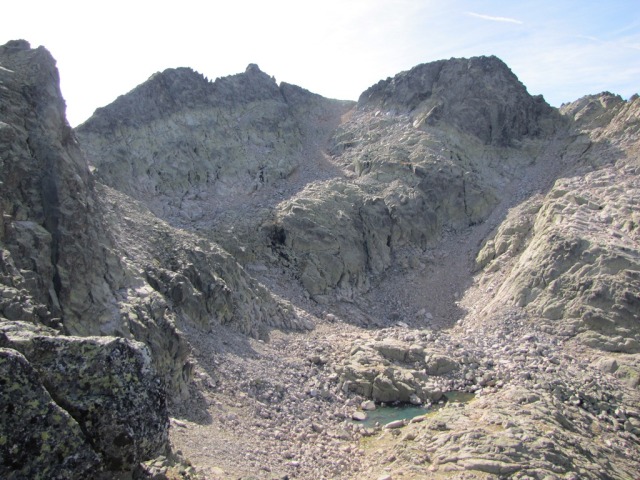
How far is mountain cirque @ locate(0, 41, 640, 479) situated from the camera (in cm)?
1427

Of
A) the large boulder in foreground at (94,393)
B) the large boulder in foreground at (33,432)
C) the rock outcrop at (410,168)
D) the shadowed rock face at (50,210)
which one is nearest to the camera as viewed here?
the large boulder in foreground at (33,432)

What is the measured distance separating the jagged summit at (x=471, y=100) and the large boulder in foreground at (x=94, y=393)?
50.6 metres

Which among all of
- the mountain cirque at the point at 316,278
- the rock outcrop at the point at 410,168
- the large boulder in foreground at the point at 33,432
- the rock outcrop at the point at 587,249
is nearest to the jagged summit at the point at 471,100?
the rock outcrop at the point at 410,168

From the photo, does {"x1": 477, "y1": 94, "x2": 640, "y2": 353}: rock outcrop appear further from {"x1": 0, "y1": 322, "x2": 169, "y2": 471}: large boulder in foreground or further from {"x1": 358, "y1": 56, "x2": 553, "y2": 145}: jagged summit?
{"x1": 0, "y1": 322, "x2": 169, "y2": 471}: large boulder in foreground

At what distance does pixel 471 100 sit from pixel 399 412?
40.3 metres

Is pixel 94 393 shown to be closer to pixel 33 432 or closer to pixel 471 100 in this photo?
pixel 33 432

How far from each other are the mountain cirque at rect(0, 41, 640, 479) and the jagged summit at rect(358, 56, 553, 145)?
275 millimetres

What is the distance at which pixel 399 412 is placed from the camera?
91.7 ft

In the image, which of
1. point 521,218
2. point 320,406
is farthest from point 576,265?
point 320,406

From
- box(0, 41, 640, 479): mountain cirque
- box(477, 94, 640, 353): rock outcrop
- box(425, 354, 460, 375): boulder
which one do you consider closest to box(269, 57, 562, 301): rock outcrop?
box(0, 41, 640, 479): mountain cirque

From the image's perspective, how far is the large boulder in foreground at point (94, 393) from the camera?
7.97m

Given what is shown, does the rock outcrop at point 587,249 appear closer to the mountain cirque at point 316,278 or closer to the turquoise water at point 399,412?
the mountain cirque at point 316,278

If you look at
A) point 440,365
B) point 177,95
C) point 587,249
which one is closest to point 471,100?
point 587,249

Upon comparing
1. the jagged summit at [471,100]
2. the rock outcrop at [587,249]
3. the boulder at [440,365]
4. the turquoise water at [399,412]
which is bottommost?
the turquoise water at [399,412]
